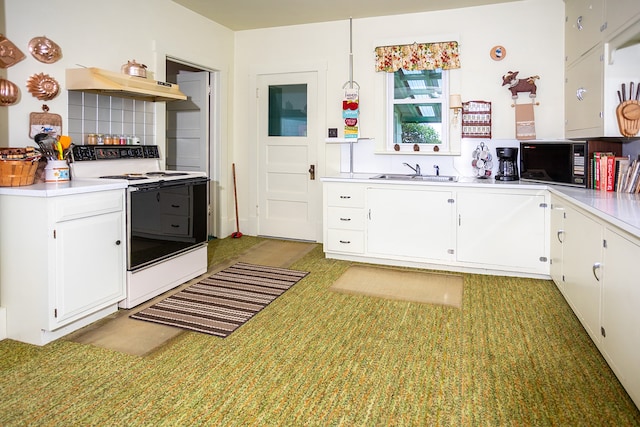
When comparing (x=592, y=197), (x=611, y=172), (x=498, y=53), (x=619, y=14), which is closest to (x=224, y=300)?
(x=592, y=197)

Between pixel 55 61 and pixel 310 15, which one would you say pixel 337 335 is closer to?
pixel 55 61

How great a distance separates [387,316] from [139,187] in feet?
6.32

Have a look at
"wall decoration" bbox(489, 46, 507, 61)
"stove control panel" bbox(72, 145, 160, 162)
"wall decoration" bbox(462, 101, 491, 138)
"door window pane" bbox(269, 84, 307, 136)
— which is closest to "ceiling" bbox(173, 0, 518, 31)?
"wall decoration" bbox(489, 46, 507, 61)

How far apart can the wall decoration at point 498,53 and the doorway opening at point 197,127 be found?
9.95ft

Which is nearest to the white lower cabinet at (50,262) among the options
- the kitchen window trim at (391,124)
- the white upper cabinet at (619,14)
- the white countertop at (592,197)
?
the white countertop at (592,197)

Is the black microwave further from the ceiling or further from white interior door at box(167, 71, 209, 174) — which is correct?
white interior door at box(167, 71, 209, 174)

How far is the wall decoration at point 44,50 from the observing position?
309 cm

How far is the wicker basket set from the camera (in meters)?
2.64

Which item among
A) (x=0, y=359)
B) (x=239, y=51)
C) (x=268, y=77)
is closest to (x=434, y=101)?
(x=268, y=77)

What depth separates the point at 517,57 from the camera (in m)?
4.39

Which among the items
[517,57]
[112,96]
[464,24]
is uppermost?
[464,24]

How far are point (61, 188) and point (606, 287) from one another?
9.72 feet

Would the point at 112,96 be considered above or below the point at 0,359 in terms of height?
above

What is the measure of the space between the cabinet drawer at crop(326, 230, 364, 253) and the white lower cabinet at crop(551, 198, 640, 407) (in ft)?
6.09
